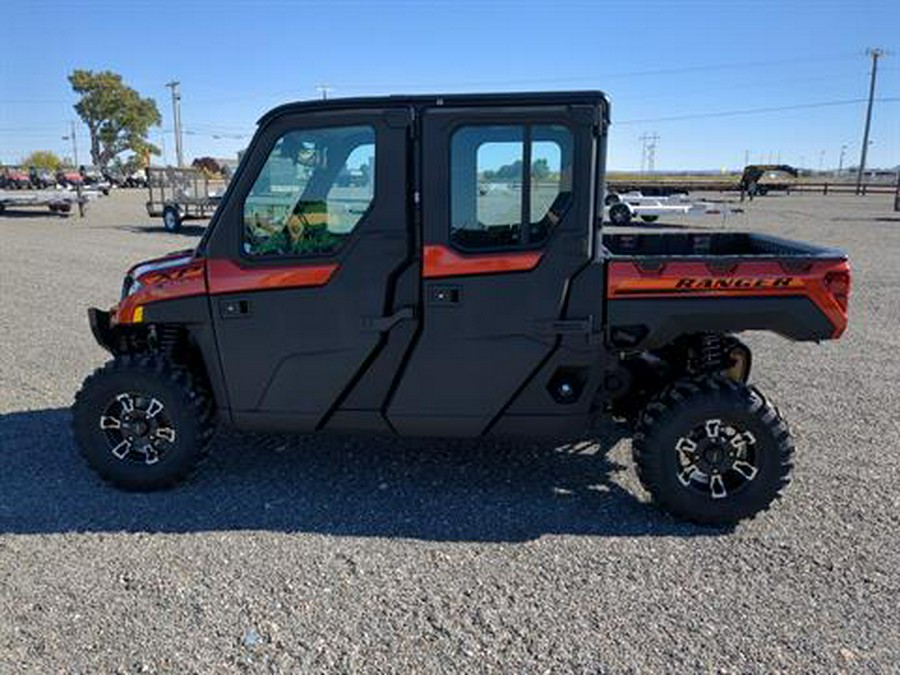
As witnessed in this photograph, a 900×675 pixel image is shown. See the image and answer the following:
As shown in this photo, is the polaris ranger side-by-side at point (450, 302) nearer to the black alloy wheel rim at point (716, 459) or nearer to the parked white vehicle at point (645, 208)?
the black alloy wheel rim at point (716, 459)

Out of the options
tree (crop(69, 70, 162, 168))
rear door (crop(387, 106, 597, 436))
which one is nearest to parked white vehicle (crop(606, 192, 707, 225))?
rear door (crop(387, 106, 597, 436))

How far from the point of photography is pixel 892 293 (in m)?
11.5

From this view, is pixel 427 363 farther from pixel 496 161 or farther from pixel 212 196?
pixel 212 196

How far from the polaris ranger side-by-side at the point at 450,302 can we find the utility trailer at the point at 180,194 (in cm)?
1915

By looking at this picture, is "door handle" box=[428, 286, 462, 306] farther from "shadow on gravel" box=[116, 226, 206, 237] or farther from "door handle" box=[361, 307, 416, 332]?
"shadow on gravel" box=[116, 226, 206, 237]

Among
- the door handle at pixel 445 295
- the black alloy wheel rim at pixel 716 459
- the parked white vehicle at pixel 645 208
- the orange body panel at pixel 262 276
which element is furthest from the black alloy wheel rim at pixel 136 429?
the parked white vehicle at pixel 645 208

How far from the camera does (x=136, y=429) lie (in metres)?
4.30

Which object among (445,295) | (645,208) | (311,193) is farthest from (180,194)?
(445,295)

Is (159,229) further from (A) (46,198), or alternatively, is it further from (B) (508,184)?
(B) (508,184)

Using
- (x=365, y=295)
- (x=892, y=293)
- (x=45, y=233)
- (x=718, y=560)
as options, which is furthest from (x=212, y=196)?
(x=718, y=560)

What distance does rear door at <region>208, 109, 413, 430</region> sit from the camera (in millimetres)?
3889

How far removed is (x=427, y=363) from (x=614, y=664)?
73.4 inches

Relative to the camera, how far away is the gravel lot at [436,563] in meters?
2.88

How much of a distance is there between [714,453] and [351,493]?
2172 millimetres
